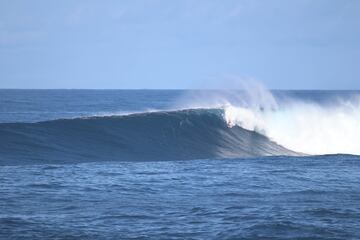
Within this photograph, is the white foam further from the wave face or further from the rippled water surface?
the rippled water surface

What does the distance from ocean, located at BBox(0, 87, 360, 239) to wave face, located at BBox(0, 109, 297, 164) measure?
5cm

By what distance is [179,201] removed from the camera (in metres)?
14.4

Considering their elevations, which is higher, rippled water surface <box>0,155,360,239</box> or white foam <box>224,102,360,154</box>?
white foam <box>224,102,360,154</box>

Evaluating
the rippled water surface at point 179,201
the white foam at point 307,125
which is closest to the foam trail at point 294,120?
the white foam at point 307,125

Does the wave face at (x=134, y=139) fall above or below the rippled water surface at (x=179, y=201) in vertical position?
above

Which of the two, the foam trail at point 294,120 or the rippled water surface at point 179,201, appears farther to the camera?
the foam trail at point 294,120

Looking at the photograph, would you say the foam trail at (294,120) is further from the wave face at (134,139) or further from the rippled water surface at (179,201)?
the rippled water surface at (179,201)

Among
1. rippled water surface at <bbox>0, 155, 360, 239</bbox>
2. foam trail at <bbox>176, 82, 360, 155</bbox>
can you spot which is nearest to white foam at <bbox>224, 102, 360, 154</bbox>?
foam trail at <bbox>176, 82, 360, 155</bbox>

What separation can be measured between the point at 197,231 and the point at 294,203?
140 inches

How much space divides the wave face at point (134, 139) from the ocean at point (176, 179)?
55 mm

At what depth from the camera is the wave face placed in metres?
24.0

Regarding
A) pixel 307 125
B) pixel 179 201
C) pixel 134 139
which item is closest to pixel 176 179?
pixel 179 201

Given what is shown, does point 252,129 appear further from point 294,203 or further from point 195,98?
point 294,203

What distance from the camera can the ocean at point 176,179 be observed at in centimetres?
1185
